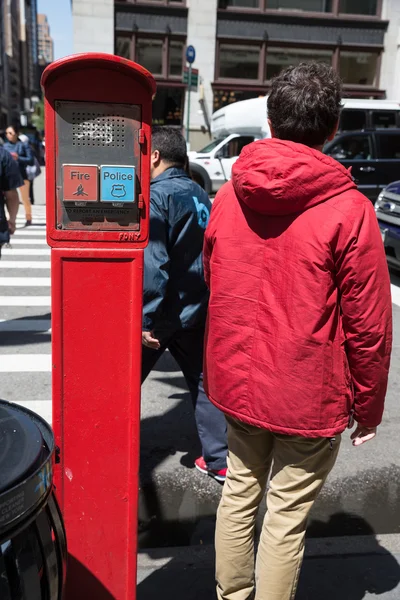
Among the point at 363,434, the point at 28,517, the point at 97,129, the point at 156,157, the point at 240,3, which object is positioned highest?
the point at 240,3

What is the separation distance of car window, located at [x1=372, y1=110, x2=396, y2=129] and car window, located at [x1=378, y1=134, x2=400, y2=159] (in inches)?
118

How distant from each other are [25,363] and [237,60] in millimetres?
22510

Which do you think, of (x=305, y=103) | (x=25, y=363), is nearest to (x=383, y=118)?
(x=25, y=363)

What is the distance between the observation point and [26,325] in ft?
21.9

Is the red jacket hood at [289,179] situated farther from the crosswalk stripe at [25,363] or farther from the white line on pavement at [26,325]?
the white line on pavement at [26,325]

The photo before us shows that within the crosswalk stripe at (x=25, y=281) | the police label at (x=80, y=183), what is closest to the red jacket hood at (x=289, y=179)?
the police label at (x=80, y=183)

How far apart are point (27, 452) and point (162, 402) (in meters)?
3.10

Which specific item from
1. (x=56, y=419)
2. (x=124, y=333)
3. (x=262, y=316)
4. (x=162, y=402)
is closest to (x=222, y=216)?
(x=262, y=316)

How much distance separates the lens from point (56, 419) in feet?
6.78

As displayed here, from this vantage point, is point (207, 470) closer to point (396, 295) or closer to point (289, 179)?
point (289, 179)

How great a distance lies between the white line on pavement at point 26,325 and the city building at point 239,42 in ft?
62.7

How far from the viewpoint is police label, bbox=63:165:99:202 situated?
1.89 meters

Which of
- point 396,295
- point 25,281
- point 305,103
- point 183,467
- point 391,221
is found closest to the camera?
point 305,103

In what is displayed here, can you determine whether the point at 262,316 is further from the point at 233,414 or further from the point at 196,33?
the point at 196,33
